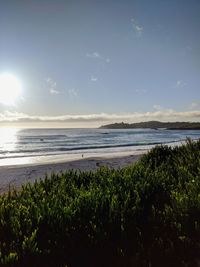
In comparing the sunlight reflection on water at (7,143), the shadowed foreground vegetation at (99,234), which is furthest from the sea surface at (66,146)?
the shadowed foreground vegetation at (99,234)

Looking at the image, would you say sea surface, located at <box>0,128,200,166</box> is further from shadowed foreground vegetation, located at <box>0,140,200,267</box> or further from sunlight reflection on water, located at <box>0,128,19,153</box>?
shadowed foreground vegetation, located at <box>0,140,200,267</box>

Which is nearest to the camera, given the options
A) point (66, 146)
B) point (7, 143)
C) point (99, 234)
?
point (99, 234)

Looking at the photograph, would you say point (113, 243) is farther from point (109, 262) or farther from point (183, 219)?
point (183, 219)

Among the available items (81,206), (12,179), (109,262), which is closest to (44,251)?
(109,262)

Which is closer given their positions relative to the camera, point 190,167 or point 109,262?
point 109,262

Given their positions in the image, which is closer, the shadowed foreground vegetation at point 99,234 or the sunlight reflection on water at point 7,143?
the shadowed foreground vegetation at point 99,234

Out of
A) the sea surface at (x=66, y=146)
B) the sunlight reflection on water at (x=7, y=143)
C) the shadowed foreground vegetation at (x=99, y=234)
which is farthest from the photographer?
the sunlight reflection on water at (x=7, y=143)

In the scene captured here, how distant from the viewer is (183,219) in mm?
3254

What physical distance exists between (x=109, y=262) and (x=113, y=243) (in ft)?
0.80

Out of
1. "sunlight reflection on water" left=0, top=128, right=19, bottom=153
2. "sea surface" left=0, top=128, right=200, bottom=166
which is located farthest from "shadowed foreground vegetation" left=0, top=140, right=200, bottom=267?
"sunlight reflection on water" left=0, top=128, right=19, bottom=153

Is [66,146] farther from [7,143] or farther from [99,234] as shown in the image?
[99,234]

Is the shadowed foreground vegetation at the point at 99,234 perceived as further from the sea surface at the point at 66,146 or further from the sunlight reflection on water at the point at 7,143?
the sunlight reflection on water at the point at 7,143

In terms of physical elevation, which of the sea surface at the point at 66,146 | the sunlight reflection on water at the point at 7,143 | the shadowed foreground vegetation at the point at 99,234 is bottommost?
the sea surface at the point at 66,146

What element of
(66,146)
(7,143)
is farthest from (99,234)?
(7,143)
